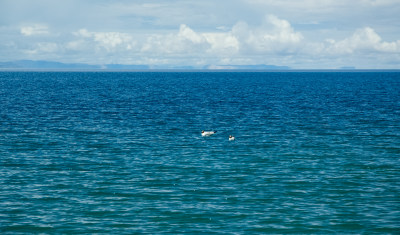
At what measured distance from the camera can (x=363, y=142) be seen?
149ft

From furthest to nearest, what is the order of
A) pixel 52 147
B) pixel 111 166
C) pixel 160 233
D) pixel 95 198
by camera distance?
pixel 52 147 < pixel 111 166 < pixel 95 198 < pixel 160 233

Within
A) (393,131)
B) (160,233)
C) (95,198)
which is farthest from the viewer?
(393,131)

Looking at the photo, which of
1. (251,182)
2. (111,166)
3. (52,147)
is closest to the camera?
(251,182)

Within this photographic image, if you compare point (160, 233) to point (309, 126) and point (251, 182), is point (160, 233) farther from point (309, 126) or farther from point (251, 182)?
point (309, 126)

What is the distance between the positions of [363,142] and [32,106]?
58.3m

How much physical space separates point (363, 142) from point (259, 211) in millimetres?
24046

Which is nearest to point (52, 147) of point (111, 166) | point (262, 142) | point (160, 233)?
point (111, 166)

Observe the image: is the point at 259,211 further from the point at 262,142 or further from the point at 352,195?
the point at 262,142

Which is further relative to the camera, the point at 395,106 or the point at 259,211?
the point at 395,106

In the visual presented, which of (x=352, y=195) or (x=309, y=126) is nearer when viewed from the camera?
(x=352, y=195)

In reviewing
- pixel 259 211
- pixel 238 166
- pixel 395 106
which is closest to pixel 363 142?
pixel 238 166

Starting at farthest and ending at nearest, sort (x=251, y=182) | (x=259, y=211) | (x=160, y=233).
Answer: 1. (x=251, y=182)
2. (x=259, y=211)
3. (x=160, y=233)

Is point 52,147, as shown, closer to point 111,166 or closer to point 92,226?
point 111,166

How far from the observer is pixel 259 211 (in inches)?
1009
